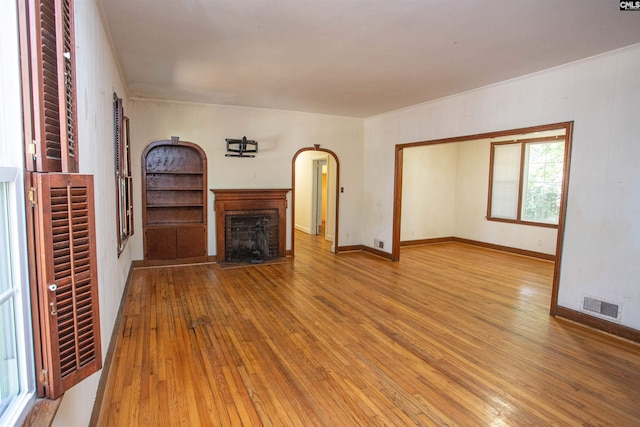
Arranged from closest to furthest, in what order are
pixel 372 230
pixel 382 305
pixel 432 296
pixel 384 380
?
pixel 384 380, pixel 382 305, pixel 432 296, pixel 372 230

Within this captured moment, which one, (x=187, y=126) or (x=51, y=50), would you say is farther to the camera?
(x=187, y=126)

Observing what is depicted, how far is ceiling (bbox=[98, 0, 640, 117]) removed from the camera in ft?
8.77

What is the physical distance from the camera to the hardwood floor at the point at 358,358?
2289 mm

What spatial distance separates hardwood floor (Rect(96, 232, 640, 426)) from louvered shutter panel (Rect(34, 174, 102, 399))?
1.15m

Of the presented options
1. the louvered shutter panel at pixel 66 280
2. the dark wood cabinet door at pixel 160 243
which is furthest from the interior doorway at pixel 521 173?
the louvered shutter panel at pixel 66 280

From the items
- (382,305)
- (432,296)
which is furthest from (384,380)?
(432,296)

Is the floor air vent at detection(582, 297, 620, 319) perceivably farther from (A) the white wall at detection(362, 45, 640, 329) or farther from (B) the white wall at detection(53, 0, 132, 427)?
(B) the white wall at detection(53, 0, 132, 427)

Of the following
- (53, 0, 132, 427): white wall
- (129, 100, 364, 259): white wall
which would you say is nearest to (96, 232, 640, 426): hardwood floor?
(53, 0, 132, 427): white wall

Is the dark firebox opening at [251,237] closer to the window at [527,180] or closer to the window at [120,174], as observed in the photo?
the window at [120,174]

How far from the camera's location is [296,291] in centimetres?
473

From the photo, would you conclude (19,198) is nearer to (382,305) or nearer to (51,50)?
(51,50)

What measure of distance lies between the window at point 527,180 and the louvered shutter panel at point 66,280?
7428 millimetres

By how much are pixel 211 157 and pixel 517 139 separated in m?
6.21

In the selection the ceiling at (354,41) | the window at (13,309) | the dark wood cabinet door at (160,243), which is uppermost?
the ceiling at (354,41)
